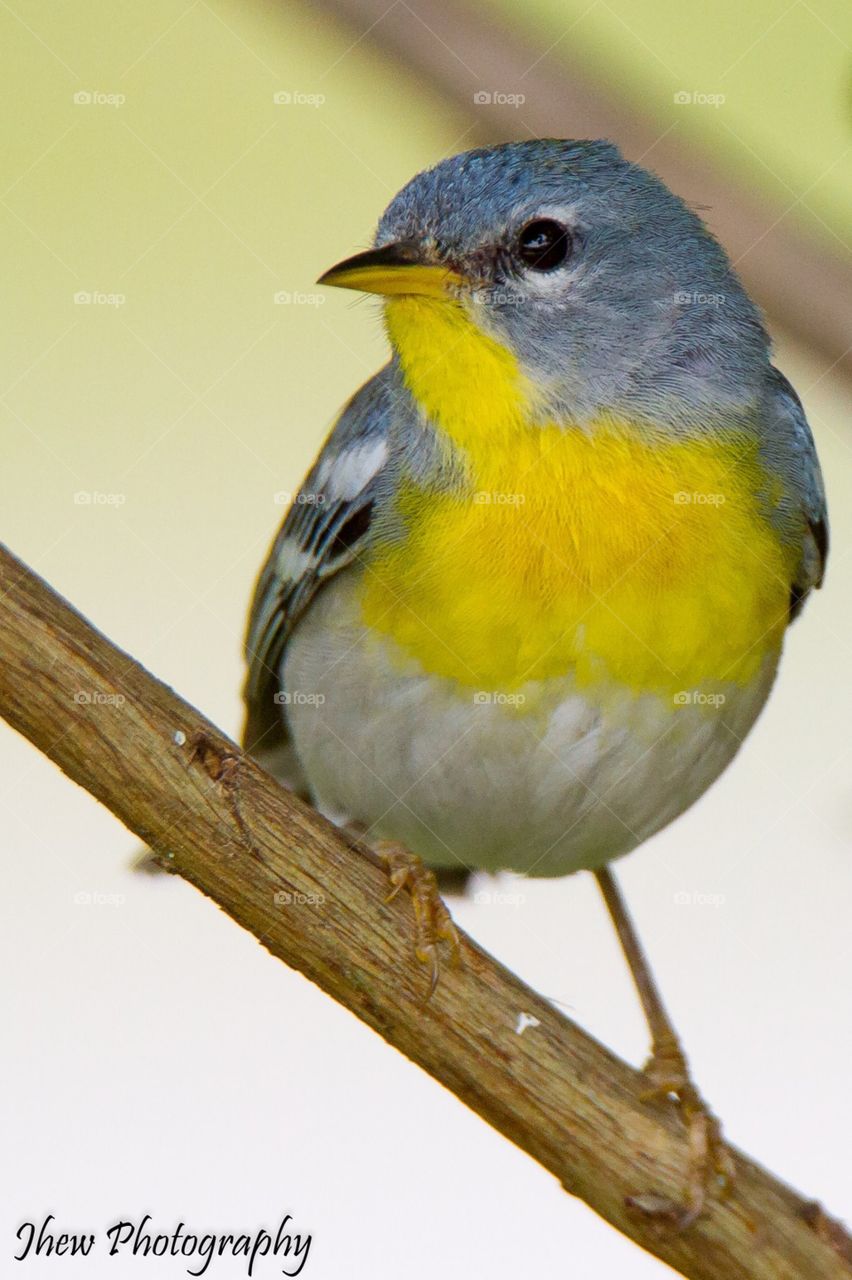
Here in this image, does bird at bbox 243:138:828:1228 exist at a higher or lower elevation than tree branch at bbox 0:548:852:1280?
higher

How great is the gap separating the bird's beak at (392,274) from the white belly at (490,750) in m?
0.78

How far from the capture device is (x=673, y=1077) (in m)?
3.53

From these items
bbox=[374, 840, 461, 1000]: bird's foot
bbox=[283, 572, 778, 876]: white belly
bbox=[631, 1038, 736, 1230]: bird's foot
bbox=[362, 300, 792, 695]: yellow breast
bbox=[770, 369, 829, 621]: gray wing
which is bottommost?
bbox=[631, 1038, 736, 1230]: bird's foot

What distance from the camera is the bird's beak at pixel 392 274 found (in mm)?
3320

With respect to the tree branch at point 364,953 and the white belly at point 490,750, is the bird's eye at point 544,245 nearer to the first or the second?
the white belly at point 490,750

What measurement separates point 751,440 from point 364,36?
1.84 meters

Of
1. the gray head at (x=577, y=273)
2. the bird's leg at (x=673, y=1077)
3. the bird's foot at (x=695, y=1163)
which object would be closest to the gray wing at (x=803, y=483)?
the gray head at (x=577, y=273)

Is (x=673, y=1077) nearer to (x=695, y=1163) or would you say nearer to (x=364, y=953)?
(x=695, y=1163)

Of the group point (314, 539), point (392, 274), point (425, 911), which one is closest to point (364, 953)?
point (425, 911)

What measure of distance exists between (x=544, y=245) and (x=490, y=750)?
3.95 ft

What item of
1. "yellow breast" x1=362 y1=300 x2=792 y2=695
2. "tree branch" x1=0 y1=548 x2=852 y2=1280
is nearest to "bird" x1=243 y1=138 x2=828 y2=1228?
"yellow breast" x1=362 y1=300 x2=792 y2=695

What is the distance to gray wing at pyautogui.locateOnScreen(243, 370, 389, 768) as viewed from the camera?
382 centimetres

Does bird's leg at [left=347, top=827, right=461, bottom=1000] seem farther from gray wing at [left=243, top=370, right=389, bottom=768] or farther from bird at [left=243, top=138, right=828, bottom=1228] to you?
gray wing at [left=243, top=370, right=389, bottom=768]

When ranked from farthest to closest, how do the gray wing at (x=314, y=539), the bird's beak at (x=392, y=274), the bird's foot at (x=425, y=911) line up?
the gray wing at (x=314, y=539), the bird's beak at (x=392, y=274), the bird's foot at (x=425, y=911)
